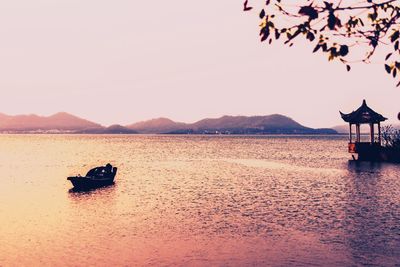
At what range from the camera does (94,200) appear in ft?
118

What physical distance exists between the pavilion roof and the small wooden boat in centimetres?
3225

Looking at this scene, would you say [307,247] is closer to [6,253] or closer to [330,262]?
[330,262]

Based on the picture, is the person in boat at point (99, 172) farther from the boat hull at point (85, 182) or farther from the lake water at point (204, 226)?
the lake water at point (204, 226)

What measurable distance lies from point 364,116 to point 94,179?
36.3 m

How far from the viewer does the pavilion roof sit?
2388 inches

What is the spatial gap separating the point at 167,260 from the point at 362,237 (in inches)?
354

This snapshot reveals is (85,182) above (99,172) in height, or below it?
below

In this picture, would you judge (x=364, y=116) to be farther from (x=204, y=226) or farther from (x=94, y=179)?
(x=204, y=226)

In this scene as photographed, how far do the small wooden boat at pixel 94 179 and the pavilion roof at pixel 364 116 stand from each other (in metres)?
32.2

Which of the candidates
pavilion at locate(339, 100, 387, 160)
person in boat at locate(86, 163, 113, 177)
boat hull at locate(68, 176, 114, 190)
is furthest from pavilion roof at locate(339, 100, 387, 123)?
boat hull at locate(68, 176, 114, 190)

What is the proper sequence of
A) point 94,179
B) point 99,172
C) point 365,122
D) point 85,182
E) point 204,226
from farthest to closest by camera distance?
point 365,122
point 99,172
point 94,179
point 85,182
point 204,226

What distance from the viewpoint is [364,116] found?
6122cm

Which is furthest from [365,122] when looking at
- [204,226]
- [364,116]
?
[204,226]

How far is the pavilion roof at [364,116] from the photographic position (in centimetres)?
6064
